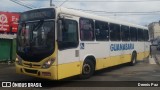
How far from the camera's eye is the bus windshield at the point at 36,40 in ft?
31.8

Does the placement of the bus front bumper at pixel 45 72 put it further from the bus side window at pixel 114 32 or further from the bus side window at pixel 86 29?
the bus side window at pixel 114 32

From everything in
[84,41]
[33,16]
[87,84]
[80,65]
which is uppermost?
[33,16]

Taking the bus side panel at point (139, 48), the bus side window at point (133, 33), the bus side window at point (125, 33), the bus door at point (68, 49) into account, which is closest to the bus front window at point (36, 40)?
the bus door at point (68, 49)

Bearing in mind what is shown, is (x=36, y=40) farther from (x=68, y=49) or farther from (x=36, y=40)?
(x=68, y=49)

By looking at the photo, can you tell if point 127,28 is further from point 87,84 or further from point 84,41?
point 87,84

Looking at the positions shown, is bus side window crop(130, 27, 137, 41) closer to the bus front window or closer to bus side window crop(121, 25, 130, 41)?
bus side window crop(121, 25, 130, 41)

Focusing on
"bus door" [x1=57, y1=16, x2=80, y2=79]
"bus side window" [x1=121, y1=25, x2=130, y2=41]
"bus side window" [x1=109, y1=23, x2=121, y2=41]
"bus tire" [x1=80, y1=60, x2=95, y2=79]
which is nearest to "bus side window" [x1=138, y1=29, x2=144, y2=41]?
"bus side window" [x1=121, y1=25, x2=130, y2=41]

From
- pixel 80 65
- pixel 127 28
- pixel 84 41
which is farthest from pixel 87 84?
pixel 127 28

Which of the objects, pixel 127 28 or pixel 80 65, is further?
pixel 127 28

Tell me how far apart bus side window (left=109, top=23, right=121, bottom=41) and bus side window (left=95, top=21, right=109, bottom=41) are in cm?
55

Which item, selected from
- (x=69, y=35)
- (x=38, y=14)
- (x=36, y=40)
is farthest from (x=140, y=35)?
(x=36, y=40)

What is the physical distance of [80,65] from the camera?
11070 mm

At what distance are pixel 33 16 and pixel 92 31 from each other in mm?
3004

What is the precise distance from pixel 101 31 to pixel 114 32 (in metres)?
1.68
